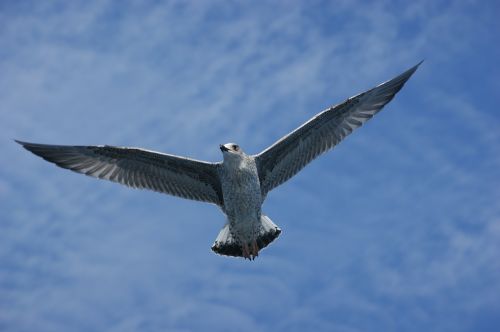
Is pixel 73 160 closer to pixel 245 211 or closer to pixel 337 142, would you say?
pixel 245 211

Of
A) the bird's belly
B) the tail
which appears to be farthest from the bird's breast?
the tail

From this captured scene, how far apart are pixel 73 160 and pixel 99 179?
63cm

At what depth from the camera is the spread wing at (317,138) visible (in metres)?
14.7

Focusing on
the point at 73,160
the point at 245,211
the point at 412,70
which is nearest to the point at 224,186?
the point at 245,211

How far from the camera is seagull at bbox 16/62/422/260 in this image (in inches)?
571

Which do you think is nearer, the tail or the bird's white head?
the bird's white head

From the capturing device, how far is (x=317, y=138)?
49.0 ft

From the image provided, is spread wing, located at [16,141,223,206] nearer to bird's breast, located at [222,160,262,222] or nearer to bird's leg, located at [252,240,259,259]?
bird's breast, located at [222,160,262,222]

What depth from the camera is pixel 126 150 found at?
1459cm

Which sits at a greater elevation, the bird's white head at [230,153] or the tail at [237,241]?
the bird's white head at [230,153]

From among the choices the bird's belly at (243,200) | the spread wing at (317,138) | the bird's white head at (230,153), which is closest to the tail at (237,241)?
the bird's belly at (243,200)

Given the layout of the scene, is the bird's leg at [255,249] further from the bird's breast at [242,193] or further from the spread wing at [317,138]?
the spread wing at [317,138]

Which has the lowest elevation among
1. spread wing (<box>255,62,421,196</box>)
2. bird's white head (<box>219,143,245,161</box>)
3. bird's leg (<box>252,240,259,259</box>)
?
bird's leg (<box>252,240,259,259</box>)

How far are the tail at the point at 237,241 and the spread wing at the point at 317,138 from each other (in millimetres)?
622
